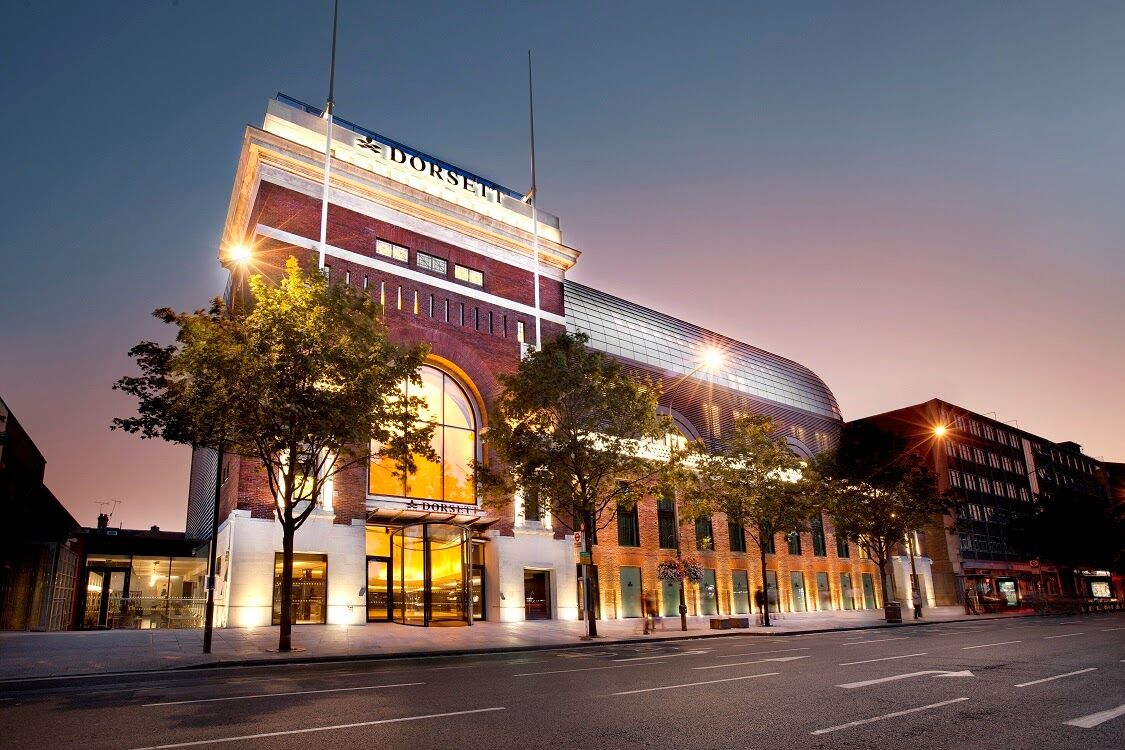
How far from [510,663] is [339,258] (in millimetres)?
23031

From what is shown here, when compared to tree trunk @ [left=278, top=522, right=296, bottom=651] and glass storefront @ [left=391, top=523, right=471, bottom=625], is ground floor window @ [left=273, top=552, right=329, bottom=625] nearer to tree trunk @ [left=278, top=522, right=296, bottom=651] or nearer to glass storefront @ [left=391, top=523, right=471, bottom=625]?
glass storefront @ [left=391, top=523, right=471, bottom=625]

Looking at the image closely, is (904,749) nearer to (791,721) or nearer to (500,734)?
(791,721)

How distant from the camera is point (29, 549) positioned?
3991 cm

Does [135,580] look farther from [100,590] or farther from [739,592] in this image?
[739,592]

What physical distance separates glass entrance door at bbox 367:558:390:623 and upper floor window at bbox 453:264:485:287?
1542cm

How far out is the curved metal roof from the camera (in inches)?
1923

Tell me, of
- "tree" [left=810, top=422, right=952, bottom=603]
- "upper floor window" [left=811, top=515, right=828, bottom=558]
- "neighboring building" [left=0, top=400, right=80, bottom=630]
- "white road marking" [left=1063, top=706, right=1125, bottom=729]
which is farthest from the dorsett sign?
"white road marking" [left=1063, top=706, right=1125, bottom=729]

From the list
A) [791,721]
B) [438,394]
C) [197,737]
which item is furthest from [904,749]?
[438,394]

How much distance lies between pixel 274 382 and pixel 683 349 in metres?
38.4

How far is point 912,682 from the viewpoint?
13398 mm

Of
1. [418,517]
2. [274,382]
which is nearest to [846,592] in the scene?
[418,517]

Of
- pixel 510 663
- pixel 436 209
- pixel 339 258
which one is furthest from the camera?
pixel 436 209

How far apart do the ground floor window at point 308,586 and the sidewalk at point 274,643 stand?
3.93 feet

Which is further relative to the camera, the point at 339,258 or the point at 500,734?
the point at 339,258
